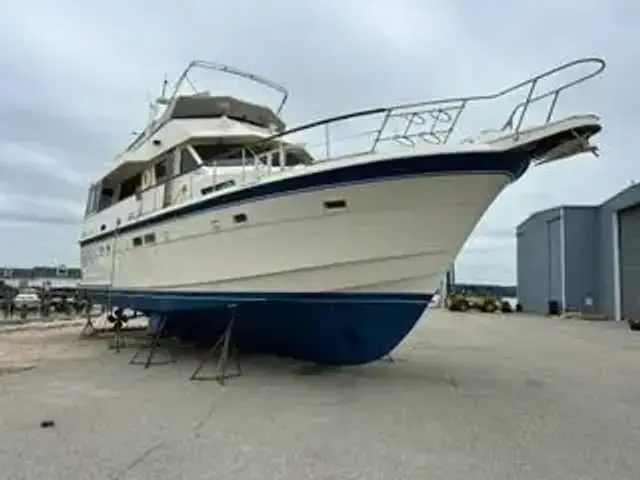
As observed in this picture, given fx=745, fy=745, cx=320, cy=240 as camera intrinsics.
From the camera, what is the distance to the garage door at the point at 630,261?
32281 millimetres

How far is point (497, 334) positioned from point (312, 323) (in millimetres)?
12953

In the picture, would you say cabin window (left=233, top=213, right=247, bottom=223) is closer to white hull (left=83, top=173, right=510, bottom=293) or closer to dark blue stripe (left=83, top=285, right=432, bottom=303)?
white hull (left=83, top=173, right=510, bottom=293)

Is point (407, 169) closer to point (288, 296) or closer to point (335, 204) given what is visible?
point (335, 204)

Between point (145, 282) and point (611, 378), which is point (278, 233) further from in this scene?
point (611, 378)

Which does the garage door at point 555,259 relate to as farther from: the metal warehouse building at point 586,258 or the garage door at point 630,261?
the garage door at point 630,261

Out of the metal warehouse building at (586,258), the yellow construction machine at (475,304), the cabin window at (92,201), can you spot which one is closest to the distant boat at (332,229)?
the cabin window at (92,201)

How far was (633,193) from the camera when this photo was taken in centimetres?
3212

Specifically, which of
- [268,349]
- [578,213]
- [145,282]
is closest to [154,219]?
[145,282]

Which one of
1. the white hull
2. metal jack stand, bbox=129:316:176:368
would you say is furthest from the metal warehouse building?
the white hull

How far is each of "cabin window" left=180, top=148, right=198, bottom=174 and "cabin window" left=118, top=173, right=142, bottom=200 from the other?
2512mm

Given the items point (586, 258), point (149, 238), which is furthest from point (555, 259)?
point (149, 238)

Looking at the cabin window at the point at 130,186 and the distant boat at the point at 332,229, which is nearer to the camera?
the distant boat at the point at 332,229

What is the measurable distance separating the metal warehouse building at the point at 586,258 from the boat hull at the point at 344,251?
25.4m

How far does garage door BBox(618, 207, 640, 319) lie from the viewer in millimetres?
32281
